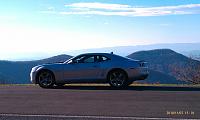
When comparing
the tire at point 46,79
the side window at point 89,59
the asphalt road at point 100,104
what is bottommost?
the asphalt road at point 100,104

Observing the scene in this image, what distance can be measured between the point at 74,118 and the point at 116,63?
7250mm

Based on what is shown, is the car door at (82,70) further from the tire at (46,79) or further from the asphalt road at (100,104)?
the asphalt road at (100,104)

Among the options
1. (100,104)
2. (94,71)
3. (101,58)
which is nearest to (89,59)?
(101,58)

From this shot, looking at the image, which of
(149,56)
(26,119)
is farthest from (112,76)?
(149,56)

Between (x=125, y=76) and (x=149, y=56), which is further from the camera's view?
(x=149, y=56)

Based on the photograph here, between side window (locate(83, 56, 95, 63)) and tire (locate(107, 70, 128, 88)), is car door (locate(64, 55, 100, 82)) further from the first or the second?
tire (locate(107, 70, 128, 88))

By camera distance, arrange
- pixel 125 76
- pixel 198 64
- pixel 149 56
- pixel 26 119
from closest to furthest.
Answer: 1. pixel 26 119
2. pixel 125 76
3. pixel 198 64
4. pixel 149 56

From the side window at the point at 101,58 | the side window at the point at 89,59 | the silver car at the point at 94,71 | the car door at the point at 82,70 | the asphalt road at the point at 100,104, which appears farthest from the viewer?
the side window at the point at 89,59

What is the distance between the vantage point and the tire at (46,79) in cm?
1844

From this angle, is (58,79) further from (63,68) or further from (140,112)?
(140,112)

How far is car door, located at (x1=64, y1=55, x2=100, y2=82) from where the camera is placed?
712 inches

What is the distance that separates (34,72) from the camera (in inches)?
737

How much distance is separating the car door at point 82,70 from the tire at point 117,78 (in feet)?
1.81

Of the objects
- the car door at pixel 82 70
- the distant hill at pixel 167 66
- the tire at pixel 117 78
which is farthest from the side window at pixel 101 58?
the distant hill at pixel 167 66
